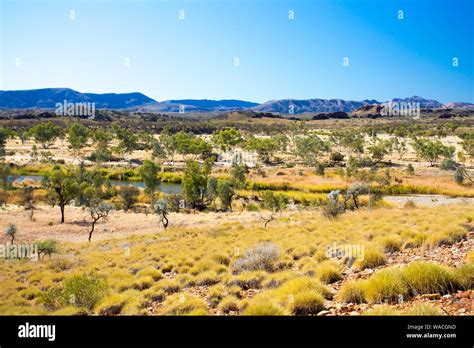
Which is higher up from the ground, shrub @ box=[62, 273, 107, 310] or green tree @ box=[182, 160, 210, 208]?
shrub @ box=[62, 273, 107, 310]

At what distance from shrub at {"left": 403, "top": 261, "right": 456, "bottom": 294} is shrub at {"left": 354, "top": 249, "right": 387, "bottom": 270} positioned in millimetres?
2593

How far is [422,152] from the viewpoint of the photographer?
224 ft

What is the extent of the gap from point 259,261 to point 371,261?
380cm

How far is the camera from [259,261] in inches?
467

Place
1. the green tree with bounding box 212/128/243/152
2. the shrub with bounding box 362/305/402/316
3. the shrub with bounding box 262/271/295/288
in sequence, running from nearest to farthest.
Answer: the shrub with bounding box 362/305/402/316 < the shrub with bounding box 262/271/295/288 < the green tree with bounding box 212/128/243/152

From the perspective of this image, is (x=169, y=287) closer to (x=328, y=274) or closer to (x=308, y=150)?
(x=328, y=274)

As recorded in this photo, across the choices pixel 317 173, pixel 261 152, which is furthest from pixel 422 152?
pixel 261 152

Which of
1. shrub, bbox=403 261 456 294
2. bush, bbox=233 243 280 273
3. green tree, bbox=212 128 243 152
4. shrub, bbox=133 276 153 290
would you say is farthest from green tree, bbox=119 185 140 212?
green tree, bbox=212 128 243 152

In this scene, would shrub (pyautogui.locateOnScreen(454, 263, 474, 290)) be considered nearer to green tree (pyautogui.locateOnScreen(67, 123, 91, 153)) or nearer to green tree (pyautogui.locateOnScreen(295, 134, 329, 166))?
green tree (pyautogui.locateOnScreen(295, 134, 329, 166))

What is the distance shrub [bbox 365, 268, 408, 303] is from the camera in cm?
673

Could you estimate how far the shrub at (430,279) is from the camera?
6.65 meters

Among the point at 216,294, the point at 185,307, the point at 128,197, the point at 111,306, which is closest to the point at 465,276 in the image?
the point at 216,294
